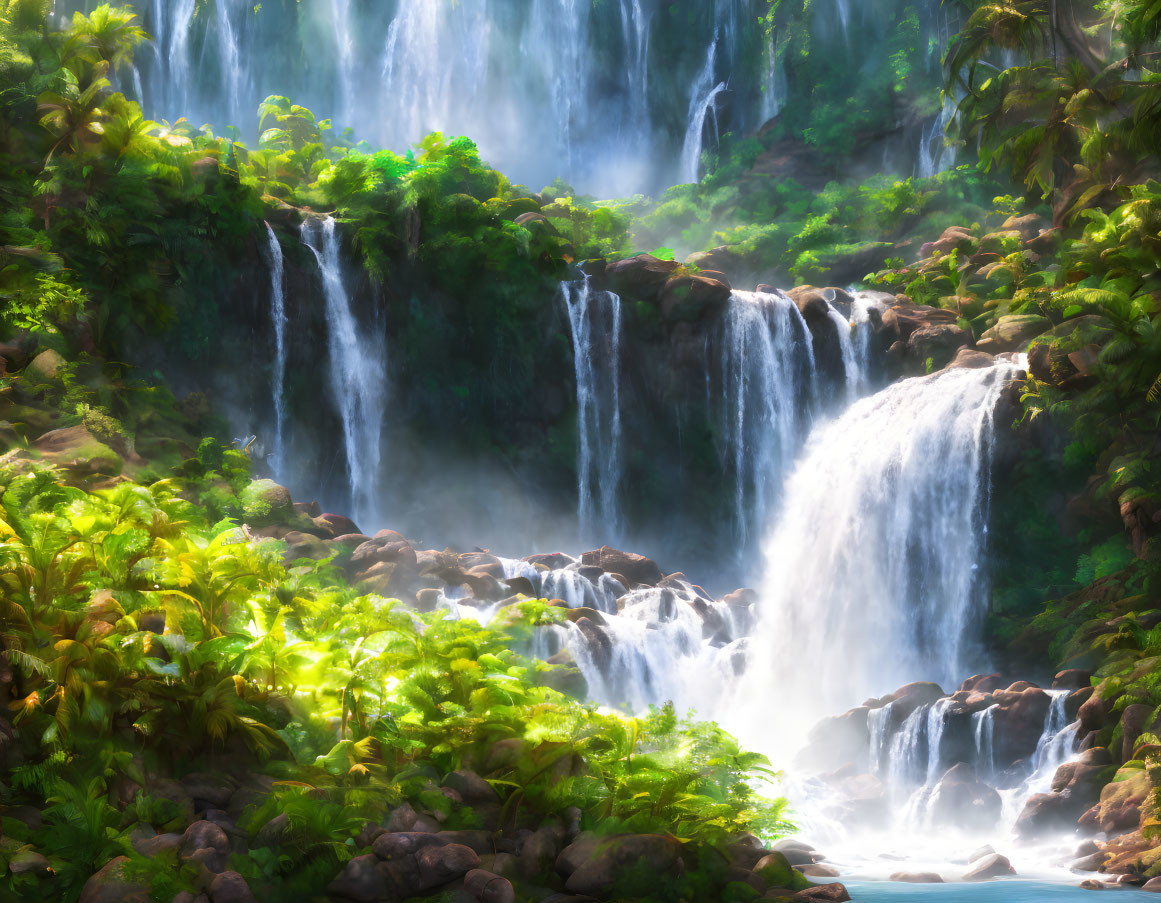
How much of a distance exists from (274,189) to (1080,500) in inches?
691

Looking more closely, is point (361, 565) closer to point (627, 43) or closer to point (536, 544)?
point (536, 544)

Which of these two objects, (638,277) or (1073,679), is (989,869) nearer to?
(1073,679)

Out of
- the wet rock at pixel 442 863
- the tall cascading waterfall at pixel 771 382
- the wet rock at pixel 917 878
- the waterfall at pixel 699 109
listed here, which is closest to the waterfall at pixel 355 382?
the tall cascading waterfall at pixel 771 382

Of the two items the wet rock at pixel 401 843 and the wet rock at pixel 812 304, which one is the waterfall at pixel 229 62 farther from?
the wet rock at pixel 401 843

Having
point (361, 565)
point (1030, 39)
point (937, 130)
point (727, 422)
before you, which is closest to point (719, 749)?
point (361, 565)

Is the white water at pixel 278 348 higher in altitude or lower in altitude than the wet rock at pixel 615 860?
higher

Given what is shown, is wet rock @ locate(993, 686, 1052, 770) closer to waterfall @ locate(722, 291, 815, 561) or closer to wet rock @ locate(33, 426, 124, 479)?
waterfall @ locate(722, 291, 815, 561)

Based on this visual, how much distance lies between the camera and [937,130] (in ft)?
108

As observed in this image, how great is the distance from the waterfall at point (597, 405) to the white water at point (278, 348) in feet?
20.6

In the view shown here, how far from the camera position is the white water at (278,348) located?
19.5 metres

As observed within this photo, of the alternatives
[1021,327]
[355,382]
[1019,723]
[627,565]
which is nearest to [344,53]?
[355,382]

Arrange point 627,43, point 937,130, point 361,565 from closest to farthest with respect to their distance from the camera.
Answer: point 361,565 < point 937,130 < point 627,43

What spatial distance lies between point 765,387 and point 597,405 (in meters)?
4.00

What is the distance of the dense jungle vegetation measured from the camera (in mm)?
6332
